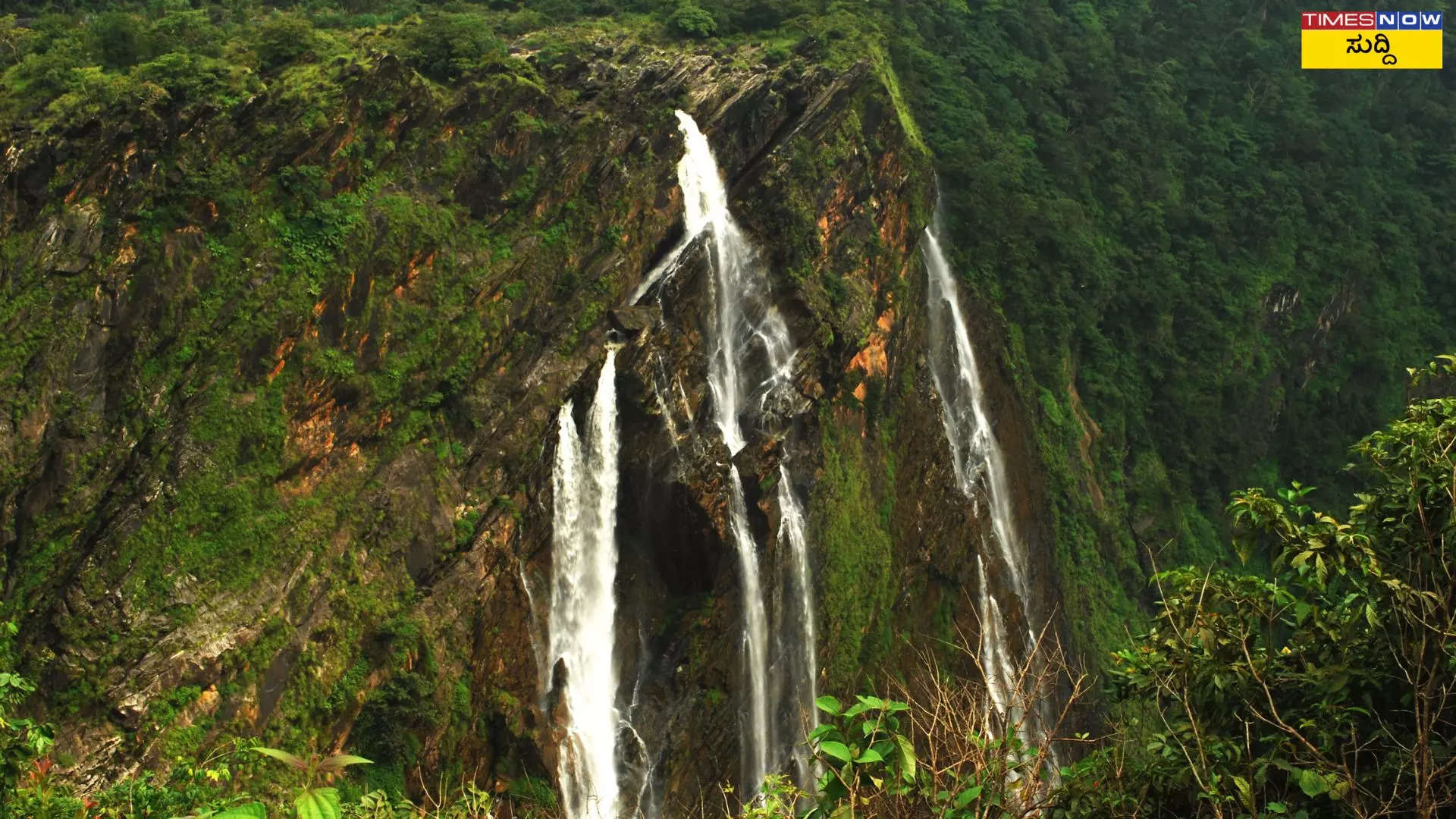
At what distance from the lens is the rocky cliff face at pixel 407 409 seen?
45.5ft

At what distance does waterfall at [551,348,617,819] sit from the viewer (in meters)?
17.1

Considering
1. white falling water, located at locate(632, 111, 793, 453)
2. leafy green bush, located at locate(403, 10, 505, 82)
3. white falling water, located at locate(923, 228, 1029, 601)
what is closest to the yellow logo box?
white falling water, located at locate(923, 228, 1029, 601)

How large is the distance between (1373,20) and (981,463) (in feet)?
80.8

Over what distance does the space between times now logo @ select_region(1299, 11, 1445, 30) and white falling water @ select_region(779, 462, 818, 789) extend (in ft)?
85.1

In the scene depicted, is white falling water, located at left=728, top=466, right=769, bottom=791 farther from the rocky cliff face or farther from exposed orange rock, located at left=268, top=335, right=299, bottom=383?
exposed orange rock, located at left=268, top=335, right=299, bottom=383

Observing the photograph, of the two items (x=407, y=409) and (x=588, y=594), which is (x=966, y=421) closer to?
(x=588, y=594)

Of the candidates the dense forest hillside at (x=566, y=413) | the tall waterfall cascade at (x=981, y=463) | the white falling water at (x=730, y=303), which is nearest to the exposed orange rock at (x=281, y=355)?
the dense forest hillside at (x=566, y=413)

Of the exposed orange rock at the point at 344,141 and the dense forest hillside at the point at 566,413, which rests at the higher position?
the exposed orange rock at the point at 344,141

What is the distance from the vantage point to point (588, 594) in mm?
17688

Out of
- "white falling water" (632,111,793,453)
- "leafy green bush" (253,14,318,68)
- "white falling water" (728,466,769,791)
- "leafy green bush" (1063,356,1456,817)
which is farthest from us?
"white falling water" (632,111,793,453)

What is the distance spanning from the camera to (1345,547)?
577 centimetres

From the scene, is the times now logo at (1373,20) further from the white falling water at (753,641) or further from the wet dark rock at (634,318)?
the white falling water at (753,641)

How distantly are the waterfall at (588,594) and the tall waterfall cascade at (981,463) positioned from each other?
8.05 meters

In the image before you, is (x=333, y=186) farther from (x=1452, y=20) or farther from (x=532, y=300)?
(x=1452, y=20)
